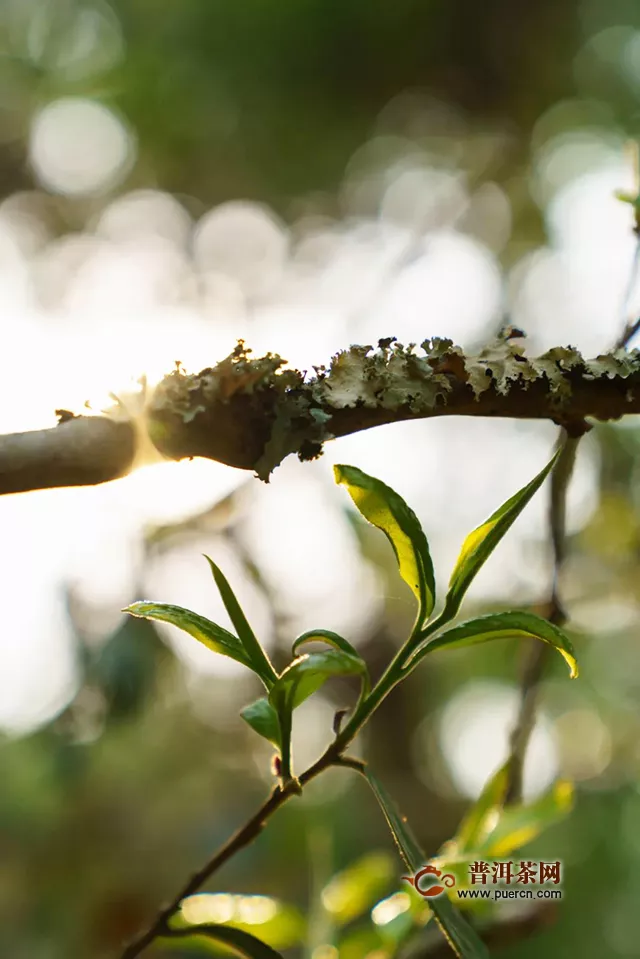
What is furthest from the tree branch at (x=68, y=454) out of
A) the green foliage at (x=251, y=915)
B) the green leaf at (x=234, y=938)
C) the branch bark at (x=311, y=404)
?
the green foliage at (x=251, y=915)

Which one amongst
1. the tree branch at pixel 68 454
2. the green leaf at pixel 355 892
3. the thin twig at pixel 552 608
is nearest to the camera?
the tree branch at pixel 68 454

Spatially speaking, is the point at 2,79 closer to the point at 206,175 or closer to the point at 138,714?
the point at 206,175

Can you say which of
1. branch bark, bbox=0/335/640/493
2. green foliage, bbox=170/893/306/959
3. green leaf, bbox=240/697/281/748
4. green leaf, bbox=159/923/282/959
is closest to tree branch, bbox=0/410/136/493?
branch bark, bbox=0/335/640/493

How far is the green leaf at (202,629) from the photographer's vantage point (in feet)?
1.05

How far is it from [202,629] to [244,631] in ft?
0.07

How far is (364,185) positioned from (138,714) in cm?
176

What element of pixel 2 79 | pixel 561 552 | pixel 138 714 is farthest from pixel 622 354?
pixel 2 79

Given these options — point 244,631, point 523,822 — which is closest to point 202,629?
point 244,631

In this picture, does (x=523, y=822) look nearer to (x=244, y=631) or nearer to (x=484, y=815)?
(x=484, y=815)

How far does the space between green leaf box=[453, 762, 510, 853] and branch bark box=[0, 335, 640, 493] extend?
296mm

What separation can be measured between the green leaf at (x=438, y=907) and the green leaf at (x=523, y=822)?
0.21 m

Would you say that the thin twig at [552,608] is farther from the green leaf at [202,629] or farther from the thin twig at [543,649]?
the green leaf at [202,629]

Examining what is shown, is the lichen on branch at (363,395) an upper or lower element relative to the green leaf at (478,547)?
upper

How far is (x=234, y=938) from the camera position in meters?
0.35
